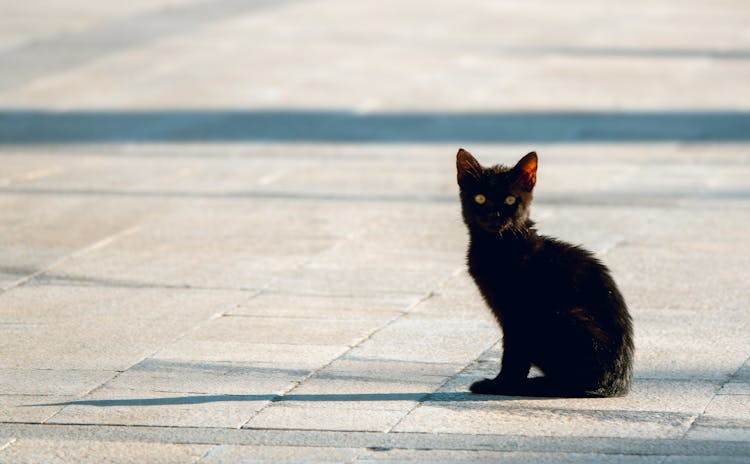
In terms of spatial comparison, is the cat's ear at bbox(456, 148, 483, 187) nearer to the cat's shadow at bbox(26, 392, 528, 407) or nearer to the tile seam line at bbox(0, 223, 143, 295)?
the cat's shadow at bbox(26, 392, 528, 407)

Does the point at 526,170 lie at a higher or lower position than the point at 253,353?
higher

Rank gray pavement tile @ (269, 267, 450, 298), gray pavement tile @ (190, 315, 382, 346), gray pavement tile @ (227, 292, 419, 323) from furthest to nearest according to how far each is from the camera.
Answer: gray pavement tile @ (269, 267, 450, 298) → gray pavement tile @ (227, 292, 419, 323) → gray pavement tile @ (190, 315, 382, 346)

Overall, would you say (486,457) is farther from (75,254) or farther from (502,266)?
(75,254)

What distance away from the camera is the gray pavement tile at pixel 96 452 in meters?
6.14

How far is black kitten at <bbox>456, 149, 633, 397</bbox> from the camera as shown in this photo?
262 inches

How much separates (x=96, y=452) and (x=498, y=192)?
7.30 ft

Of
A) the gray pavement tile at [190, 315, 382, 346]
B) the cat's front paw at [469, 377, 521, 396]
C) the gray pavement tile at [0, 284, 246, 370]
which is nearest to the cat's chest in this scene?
the cat's front paw at [469, 377, 521, 396]

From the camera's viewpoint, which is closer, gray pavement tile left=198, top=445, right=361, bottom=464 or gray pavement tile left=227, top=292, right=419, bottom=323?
gray pavement tile left=198, top=445, right=361, bottom=464

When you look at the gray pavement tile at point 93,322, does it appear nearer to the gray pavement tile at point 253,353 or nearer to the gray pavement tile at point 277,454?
the gray pavement tile at point 253,353

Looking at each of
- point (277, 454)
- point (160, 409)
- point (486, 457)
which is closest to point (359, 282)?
point (160, 409)

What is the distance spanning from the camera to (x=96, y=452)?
622cm

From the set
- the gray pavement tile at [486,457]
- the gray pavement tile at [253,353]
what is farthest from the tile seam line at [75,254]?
the gray pavement tile at [486,457]

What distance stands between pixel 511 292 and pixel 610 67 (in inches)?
485

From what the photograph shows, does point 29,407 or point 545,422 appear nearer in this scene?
point 545,422
